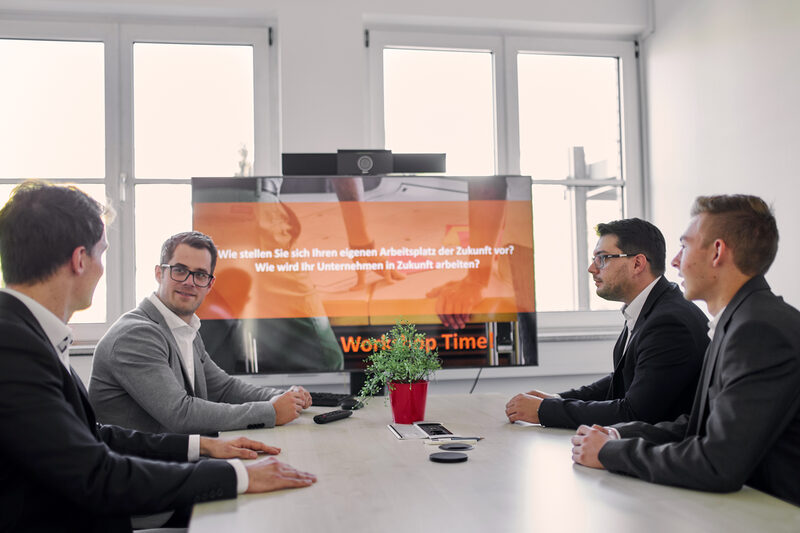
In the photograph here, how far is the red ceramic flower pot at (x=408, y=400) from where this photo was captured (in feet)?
7.44

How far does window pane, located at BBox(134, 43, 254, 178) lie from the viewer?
4078 mm

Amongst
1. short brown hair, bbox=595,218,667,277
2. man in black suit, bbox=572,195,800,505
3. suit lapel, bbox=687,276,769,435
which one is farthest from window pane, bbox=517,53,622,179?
suit lapel, bbox=687,276,769,435

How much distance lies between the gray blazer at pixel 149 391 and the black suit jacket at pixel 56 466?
73 cm

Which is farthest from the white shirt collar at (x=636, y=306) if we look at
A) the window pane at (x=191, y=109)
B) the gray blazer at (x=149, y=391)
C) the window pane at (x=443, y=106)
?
the window pane at (x=191, y=109)

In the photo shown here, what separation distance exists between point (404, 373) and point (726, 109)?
2.64 metres

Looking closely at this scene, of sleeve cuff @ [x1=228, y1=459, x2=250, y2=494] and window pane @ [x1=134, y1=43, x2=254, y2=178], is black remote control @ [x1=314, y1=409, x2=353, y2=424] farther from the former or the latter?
window pane @ [x1=134, y1=43, x2=254, y2=178]

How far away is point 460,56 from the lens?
14.4 feet

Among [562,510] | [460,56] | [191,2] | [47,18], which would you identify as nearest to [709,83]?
[460,56]

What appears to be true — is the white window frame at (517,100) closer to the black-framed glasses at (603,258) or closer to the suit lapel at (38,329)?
the black-framed glasses at (603,258)

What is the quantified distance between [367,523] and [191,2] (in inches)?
139

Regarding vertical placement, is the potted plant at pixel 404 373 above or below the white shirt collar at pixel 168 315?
below

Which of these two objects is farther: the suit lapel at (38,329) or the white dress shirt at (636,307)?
the white dress shirt at (636,307)

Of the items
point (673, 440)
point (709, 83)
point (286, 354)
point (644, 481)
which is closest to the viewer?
point (644, 481)

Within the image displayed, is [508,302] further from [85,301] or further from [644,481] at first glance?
[85,301]
